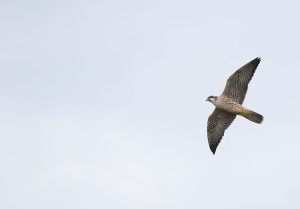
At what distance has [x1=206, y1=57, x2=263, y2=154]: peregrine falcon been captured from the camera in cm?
2689

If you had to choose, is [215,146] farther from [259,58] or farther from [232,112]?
[259,58]

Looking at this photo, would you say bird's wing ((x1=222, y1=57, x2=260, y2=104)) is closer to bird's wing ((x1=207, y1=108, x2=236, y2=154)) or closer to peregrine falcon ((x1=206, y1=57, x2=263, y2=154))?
peregrine falcon ((x1=206, y1=57, x2=263, y2=154))

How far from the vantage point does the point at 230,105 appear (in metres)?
27.2

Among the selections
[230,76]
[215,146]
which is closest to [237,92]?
[230,76]

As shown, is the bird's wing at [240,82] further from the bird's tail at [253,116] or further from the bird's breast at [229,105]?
the bird's tail at [253,116]

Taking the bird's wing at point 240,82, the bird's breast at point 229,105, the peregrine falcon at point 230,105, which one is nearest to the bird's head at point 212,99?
the peregrine falcon at point 230,105

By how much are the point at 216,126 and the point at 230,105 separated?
1.48m

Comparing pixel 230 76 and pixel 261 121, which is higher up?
pixel 230 76

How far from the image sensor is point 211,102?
28016mm

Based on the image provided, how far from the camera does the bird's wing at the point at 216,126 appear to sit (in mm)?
28203

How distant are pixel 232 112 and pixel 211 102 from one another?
40.3 inches

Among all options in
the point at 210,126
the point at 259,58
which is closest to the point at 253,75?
the point at 259,58

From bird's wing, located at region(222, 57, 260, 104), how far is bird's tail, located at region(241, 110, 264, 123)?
475mm

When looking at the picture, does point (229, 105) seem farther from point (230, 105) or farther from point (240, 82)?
point (240, 82)
